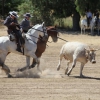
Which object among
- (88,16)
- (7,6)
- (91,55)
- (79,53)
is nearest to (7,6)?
(7,6)

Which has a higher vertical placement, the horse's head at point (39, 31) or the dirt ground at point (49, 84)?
the horse's head at point (39, 31)

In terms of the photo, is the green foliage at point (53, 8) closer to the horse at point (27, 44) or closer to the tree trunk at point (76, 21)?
the tree trunk at point (76, 21)

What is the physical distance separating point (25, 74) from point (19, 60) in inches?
193

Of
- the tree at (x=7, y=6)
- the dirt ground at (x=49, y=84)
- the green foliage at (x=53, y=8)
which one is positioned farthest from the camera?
the tree at (x=7, y=6)

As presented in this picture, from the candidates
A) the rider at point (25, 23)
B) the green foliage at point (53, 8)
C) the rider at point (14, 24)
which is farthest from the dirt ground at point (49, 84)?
the green foliage at point (53, 8)

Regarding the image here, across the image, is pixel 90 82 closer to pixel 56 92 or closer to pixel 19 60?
pixel 56 92

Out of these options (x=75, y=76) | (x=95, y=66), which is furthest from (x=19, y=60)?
(x=75, y=76)

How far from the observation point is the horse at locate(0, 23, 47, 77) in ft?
57.6

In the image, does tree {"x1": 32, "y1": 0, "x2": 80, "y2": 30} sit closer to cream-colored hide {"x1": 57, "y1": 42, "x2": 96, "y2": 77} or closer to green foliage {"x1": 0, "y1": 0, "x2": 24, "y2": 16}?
green foliage {"x1": 0, "y1": 0, "x2": 24, "y2": 16}

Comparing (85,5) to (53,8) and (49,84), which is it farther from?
(49,84)

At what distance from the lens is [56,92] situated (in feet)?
44.5

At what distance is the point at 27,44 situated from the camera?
17.9 metres

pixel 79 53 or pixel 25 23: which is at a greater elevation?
pixel 25 23

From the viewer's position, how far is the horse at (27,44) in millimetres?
17547
